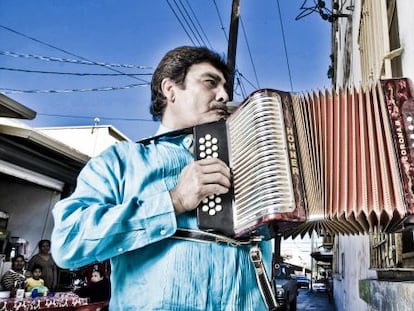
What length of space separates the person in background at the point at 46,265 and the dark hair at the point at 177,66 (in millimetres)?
4265

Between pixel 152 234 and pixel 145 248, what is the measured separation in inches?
3.2

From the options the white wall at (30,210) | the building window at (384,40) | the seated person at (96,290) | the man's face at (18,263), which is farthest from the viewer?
the white wall at (30,210)

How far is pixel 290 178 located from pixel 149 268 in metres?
0.45

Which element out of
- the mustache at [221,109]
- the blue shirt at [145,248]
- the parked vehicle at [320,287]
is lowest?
the parked vehicle at [320,287]

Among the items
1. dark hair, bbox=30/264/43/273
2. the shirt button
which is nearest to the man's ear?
the shirt button

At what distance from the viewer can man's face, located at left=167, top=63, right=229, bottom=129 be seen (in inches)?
51.8

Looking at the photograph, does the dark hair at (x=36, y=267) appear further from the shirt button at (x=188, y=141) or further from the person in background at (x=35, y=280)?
the shirt button at (x=188, y=141)

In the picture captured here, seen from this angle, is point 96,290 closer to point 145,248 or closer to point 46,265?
point 46,265

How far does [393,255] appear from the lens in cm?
182

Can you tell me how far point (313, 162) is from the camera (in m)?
1.18

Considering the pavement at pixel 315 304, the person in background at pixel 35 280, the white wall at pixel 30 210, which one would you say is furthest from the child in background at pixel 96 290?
the pavement at pixel 315 304

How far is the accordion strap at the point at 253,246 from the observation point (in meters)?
1.01

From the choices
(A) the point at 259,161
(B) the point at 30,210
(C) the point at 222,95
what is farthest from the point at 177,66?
(B) the point at 30,210

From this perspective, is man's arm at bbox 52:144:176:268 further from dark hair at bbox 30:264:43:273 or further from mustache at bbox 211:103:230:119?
dark hair at bbox 30:264:43:273
